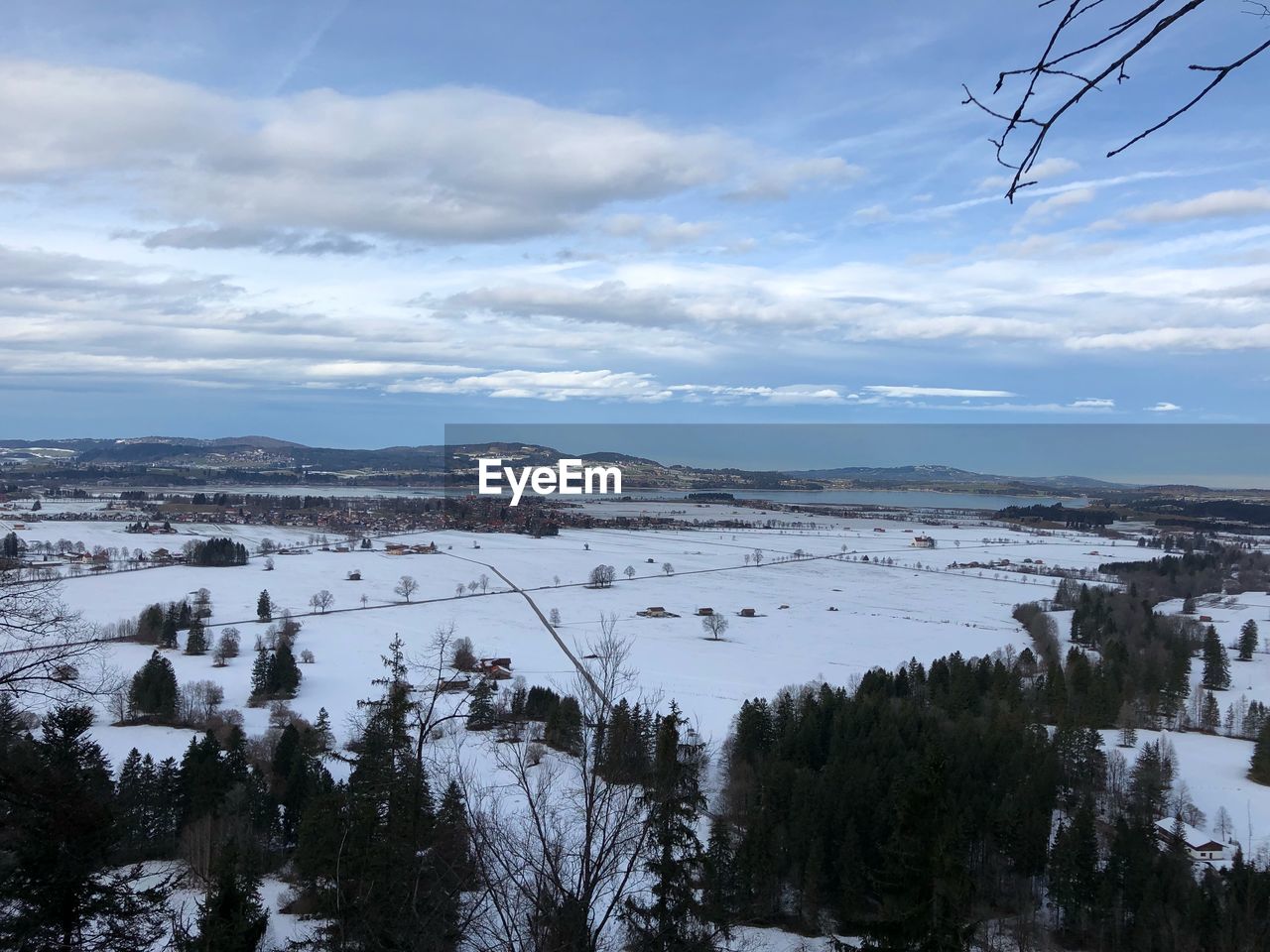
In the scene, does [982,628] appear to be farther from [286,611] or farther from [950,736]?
[286,611]

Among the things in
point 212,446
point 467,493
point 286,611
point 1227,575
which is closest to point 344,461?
point 212,446

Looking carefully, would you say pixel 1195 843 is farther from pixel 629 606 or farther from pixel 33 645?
pixel 629 606

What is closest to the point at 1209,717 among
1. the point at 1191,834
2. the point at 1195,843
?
Answer: the point at 1191,834

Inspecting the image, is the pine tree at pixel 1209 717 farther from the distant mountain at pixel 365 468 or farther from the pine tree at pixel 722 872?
the distant mountain at pixel 365 468

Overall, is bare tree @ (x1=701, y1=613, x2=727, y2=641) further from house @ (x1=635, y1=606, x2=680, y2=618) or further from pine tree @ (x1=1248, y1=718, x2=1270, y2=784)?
pine tree @ (x1=1248, y1=718, x2=1270, y2=784)

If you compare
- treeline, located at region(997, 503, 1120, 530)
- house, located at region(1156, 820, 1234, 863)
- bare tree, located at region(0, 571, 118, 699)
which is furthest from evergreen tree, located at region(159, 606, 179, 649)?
treeline, located at region(997, 503, 1120, 530)

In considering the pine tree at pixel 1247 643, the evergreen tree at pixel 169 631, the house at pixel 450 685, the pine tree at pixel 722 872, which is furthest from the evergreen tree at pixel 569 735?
the pine tree at pixel 1247 643
